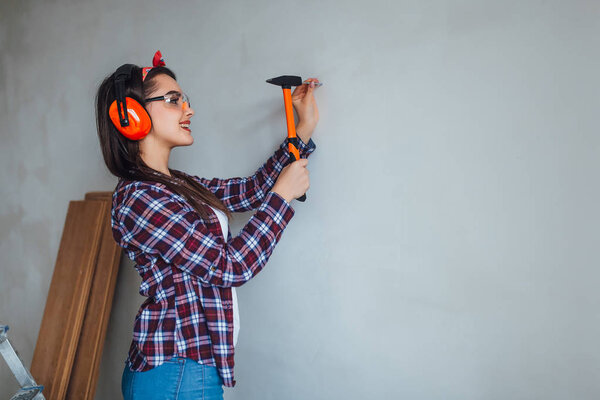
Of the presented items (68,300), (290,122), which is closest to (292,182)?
(290,122)

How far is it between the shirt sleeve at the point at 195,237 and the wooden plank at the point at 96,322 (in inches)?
38.5

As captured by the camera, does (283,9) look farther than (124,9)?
No

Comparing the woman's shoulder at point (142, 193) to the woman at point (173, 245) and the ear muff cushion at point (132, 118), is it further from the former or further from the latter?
the ear muff cushion at point (132, 118)

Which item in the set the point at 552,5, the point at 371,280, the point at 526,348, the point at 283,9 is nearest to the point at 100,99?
the point at 283,9

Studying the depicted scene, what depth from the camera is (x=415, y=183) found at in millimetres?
1342

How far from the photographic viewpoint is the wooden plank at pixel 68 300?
204 centimetres

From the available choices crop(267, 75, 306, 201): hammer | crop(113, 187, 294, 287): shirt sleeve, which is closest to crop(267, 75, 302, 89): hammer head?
crop(267, 75, 306, 201): hammer

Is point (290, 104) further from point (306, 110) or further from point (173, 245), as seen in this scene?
point (173, 245)

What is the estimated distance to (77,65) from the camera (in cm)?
239

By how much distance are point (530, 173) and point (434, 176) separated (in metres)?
0.25

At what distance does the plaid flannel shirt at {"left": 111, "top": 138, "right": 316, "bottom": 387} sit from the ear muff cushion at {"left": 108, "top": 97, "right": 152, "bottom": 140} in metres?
0.15

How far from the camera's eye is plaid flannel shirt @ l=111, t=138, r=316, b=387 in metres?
1.18

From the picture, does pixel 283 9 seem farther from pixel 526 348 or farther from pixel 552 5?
pixel 526 348

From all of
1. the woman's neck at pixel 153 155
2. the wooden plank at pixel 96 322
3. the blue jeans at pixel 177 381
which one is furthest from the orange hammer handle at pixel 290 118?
the wooden plank at pixel 96 322
